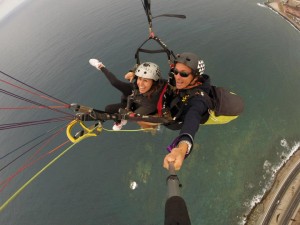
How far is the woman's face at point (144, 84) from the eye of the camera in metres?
7.84

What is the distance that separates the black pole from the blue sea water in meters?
25.6

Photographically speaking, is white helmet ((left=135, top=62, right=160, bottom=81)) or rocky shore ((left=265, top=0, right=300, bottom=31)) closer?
→ white helmet ((left=135, top=62, right=160, bottom=81))

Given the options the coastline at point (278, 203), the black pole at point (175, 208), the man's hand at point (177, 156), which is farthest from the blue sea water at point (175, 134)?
the black pole at point (175, 208)

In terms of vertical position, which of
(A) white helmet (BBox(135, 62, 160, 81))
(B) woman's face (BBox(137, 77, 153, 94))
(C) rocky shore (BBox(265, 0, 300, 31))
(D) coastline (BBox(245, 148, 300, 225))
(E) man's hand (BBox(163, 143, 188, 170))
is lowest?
(D) coastline (BBox(245, 148, 300, 225))

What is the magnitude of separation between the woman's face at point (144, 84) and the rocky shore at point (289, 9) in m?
48.9

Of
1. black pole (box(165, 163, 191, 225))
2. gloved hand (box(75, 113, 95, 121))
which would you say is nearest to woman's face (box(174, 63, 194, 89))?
gloved hand (box(75, 113, 95, 121))

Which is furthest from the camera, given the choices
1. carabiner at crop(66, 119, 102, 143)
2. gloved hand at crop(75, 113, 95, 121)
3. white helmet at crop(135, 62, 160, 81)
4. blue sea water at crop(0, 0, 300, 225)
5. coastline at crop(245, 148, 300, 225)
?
blue sea water at crop(0, 0, 300, 225)

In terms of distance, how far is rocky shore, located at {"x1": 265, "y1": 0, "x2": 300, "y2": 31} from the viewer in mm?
46650

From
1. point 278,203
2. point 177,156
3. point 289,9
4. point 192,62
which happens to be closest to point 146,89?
point 192,62

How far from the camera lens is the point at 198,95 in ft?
20.2

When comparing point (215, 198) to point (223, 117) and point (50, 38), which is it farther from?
point (50, 38)

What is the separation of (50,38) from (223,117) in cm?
7378

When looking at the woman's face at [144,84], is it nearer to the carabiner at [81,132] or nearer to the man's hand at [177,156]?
the carabiner at [81,132]

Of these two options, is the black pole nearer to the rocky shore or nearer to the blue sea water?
the blue sea water
